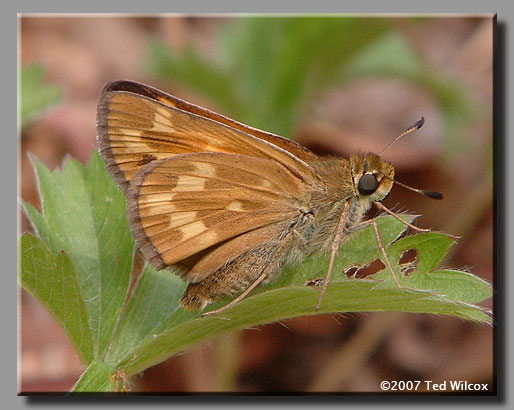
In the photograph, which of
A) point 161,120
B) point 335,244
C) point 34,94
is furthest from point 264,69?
point 335,244

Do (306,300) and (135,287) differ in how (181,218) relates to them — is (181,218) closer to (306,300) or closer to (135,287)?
(135,287)

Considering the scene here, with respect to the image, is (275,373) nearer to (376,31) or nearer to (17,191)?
(17,191)

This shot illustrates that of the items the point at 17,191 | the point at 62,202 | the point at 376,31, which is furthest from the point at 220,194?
the point at 376,31

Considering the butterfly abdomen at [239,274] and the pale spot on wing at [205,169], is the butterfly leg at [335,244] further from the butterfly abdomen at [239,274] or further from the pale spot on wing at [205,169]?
the pale spot on wing at [205,169]

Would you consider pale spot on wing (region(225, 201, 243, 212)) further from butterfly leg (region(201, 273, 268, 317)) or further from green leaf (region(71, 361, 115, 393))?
green leaf (region(71, 361, 115, 393))

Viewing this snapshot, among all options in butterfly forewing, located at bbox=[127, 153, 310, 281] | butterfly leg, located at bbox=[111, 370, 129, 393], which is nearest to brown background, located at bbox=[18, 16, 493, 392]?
butterfly leg, located at bbox=[111, 370, 129, 393]

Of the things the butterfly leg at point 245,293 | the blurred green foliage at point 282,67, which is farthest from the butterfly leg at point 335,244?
the blurred green foliage at point 282,67
